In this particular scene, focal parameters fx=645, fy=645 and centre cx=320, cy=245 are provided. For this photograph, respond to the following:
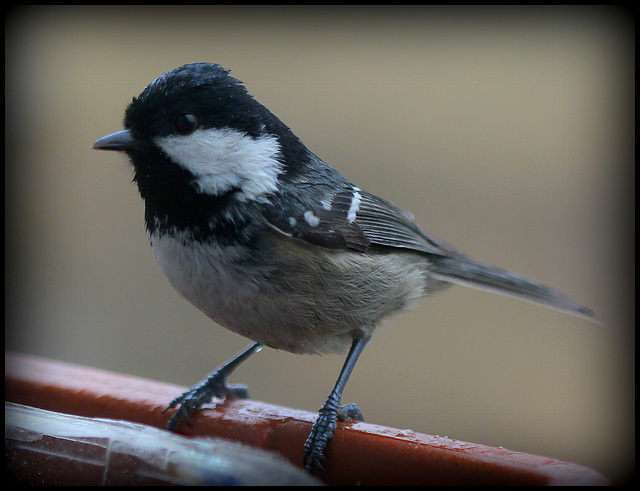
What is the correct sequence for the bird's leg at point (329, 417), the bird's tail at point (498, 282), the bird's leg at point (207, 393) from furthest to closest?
the bird's tail at point (498, 282)
the bird's leg at point (207, 393)
the bird's leg at point (329, 417)

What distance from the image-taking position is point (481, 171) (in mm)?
4121

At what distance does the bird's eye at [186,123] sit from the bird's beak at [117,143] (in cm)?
14

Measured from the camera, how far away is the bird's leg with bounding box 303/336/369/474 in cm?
162

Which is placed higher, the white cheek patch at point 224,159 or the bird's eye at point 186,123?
the bird's eye at point 186,123

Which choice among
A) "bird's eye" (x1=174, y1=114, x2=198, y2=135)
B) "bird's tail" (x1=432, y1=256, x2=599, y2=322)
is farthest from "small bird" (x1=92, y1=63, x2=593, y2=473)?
"bird's tail" (x1=432, y1=256, x2=599, y2=322)

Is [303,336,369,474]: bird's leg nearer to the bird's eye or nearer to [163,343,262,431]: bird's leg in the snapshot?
[163,343,262,431]: bird's leg

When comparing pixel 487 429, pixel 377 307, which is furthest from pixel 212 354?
pixel 377 307

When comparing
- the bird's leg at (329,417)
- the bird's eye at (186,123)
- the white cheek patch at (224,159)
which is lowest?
the bird's leg at (329,417)

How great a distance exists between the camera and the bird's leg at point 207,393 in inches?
72.1

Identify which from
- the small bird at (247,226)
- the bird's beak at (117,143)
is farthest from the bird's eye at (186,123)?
the bird's beak at (117,143)

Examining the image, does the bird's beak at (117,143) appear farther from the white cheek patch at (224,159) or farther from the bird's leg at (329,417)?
the bird's leg at (329,417)

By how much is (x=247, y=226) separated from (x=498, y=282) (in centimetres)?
106

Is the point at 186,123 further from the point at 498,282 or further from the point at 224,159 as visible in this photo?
the point at 498,282

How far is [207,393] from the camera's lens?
2.01 metres
